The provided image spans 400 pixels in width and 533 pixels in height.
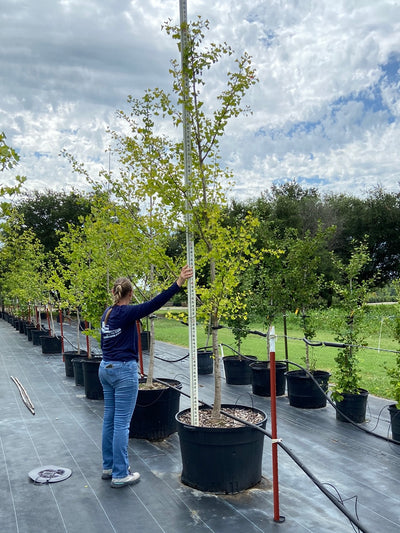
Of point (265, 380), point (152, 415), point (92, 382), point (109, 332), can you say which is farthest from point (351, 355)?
point (92, 382)

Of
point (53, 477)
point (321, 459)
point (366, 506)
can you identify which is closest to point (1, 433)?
point (53, 477)

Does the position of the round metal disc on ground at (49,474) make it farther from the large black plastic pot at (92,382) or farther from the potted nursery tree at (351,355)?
the potted nursery tree at (351,355)

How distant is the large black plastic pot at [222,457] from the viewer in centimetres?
353

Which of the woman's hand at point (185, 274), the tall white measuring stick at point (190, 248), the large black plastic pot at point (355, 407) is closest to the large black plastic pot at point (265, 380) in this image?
the large black plastic pot at point (355, 407)

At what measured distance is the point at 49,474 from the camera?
4.07 m

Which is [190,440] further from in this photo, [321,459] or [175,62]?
[175,62]

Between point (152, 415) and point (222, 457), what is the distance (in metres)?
1.64

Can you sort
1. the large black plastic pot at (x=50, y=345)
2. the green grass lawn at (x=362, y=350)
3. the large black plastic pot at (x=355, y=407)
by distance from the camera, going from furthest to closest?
the large black plastic pot at (x=50, y=345)
the green grass lawn at (x=362, y=350)
the large black plastic pot at (x=355, y=407)

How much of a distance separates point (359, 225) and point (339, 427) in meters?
27.7

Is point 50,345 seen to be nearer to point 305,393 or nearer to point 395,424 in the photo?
point 305,393

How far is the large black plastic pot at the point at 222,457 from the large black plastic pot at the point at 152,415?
52.6 inches

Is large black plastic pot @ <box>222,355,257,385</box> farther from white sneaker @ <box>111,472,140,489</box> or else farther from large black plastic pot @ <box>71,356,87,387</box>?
white sneaker @ <box>111,472,140,489</box>

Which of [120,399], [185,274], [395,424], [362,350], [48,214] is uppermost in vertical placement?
[48,214]

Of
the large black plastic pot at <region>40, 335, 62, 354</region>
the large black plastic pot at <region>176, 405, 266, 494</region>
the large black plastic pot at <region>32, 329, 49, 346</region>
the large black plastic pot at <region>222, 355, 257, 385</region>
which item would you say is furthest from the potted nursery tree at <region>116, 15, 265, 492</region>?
the large black plastic pot at <region>32, 329, 49, 346</region>
